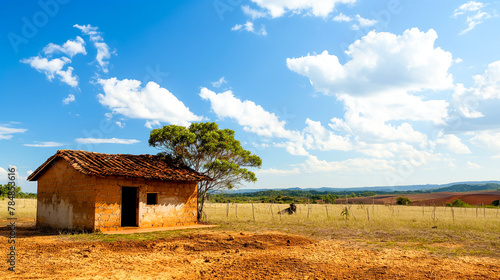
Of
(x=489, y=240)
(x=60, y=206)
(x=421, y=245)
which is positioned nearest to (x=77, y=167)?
(x=60, y=206)

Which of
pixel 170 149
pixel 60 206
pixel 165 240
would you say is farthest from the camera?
pixel 170 149

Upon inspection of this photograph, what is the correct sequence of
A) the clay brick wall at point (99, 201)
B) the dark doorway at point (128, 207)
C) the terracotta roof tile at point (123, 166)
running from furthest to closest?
the dark doorway at point (128, 207), the terracotta roof tile at point (123, 166), the clay brick wall at point (99, 201)

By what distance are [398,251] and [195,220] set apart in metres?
10.7

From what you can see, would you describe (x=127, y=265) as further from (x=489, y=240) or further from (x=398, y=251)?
(x=489, y=240)

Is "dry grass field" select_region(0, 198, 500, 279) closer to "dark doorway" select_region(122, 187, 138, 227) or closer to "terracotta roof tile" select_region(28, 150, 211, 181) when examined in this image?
"terracotta roof tile" select_region(28, 150, 211, 181)

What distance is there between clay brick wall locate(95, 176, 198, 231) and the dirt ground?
251cm

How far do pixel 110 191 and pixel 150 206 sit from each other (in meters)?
2.12

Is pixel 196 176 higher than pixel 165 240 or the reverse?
higher

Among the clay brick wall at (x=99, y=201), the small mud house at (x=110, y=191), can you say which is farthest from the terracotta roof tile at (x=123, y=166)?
the clay brick wall at (x=99, y=201)

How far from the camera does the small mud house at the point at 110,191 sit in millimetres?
14133

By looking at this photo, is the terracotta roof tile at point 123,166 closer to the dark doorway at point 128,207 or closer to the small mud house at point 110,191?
the small mud house at point 110,191

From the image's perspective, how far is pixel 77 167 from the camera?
1395cm

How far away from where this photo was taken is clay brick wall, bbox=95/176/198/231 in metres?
14.1

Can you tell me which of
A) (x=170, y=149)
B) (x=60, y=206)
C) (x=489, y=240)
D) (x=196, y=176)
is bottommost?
(x=489, y=240)
